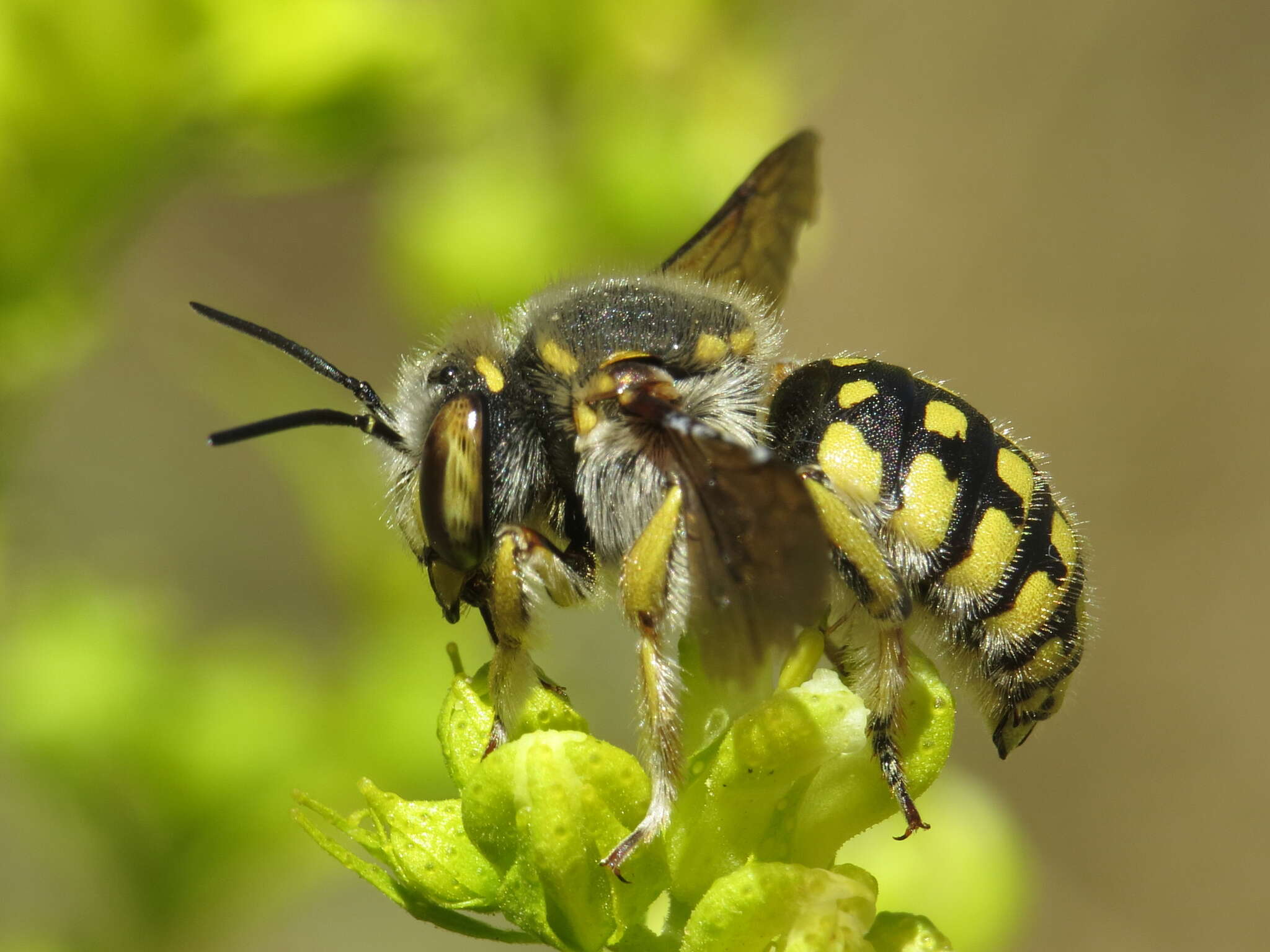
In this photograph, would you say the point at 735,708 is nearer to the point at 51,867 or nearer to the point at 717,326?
the point at 717,326

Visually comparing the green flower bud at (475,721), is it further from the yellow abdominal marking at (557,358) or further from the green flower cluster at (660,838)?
the yellow abdominal marking at (557,358)

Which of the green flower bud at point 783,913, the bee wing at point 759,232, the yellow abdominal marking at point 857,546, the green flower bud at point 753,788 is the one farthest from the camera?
the bee wing at point 759,232

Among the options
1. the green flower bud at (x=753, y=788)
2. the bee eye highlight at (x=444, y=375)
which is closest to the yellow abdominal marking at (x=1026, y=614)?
the green flower bud at (x=753, y=788)

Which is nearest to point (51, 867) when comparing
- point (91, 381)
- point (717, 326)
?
point (717, 326)

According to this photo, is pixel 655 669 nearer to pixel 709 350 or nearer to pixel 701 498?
pixel 701 498

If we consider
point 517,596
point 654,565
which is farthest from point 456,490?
point 654,565

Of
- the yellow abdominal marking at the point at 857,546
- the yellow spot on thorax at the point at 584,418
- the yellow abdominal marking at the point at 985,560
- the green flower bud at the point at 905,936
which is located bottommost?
the green flower bud at the point at 905,936
